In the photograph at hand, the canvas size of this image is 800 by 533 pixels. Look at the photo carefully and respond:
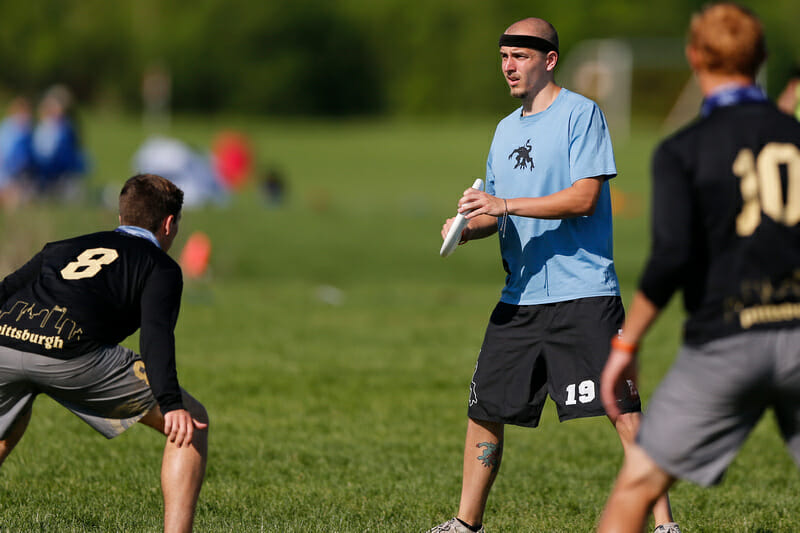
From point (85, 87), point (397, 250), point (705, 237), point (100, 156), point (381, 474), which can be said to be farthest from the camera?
point (85, 87)

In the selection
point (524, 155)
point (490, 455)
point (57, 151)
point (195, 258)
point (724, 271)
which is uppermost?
point (524, 155)

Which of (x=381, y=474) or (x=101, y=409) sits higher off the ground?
A: (x=101, y=409)

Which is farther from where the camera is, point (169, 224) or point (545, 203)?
point (545, 203)

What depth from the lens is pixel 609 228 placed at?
514 centimetres

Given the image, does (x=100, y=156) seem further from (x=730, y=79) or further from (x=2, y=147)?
(x=730, y=79)

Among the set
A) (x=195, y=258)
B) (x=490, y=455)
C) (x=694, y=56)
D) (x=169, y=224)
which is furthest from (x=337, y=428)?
(x=195, y=258)

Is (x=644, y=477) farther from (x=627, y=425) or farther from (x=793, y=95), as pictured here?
(x=793, y=95)

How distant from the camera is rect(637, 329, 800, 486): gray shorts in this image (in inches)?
135

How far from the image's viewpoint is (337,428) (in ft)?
25.1

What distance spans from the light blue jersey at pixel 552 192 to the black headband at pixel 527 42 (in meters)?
0.21

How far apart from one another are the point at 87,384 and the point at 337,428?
3.40 metres

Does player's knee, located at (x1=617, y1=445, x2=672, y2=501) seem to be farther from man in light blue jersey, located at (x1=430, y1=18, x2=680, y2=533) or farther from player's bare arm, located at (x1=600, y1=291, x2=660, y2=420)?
man in light blue jersey, located at (x1=430, y1=18, x2=680, y2=533)

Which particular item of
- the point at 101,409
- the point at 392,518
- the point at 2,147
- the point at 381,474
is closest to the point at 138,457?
the point at 381,474

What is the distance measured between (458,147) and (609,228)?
47.7 m
